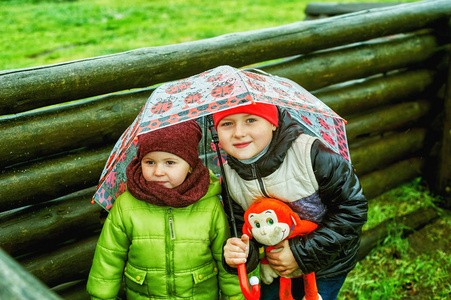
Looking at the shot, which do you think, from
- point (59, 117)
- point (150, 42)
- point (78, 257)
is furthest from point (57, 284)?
point (150, 42)

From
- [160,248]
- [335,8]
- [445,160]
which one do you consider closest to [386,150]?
[445,160]

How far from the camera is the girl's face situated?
2188 mm

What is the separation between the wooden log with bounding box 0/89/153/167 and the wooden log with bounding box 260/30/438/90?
1.30 m

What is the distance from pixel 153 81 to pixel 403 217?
2831 millimetres

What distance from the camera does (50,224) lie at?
9.66ft

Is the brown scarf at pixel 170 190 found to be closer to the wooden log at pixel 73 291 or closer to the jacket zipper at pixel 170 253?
the jacket zipper at pixel 170 253

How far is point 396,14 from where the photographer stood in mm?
4059

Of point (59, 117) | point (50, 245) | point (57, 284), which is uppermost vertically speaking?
point (59, 117)

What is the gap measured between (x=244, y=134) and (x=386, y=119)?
9.06ft

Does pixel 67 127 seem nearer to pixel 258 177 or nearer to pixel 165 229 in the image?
pixel 165 229

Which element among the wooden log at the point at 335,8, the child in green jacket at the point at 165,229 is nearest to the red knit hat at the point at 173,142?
the child in green jacket at the point at 165,229

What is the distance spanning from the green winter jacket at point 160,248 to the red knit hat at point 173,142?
0.87ft

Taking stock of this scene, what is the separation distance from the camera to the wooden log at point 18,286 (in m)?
0.98

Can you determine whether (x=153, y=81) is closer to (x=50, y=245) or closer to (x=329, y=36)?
(x=50, y=245)
